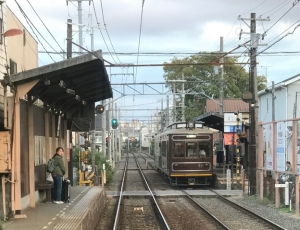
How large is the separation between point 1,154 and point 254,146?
11.3 metres

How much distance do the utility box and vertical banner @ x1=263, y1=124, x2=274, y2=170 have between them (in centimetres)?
888

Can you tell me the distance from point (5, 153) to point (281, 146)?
8.38 meters

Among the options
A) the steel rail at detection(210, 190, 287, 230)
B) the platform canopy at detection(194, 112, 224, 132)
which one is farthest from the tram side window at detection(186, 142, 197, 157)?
the steel rail at detection(210, 190, 287, 230)

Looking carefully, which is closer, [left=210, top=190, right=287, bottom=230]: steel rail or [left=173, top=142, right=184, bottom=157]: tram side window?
[left=210, top=190, right=287, bottom=230]: steel rail

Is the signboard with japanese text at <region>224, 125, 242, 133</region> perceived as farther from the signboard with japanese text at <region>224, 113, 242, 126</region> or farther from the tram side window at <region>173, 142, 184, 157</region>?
the tram side window at <region>173, 142, 184, 157</region>

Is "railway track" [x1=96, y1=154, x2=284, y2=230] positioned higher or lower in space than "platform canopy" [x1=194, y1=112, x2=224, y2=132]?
lower

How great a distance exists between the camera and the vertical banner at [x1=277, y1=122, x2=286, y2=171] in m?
14.7

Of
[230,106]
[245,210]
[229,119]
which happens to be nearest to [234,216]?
[245,210]

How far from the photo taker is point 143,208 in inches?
642

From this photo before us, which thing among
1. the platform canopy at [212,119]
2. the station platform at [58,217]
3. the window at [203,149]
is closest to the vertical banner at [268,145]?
the station platform at [58,217]

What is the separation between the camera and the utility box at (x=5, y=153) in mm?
9445

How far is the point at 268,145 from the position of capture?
53.2 ft

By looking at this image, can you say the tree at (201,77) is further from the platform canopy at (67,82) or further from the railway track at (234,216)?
the platform canopy at (67,82)

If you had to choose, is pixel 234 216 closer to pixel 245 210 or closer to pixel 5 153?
pixel 245 210
